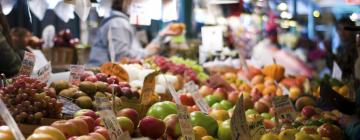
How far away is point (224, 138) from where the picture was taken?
3193 mm

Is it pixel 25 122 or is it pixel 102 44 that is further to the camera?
pixel 102 44

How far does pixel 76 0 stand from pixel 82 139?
5.50 ft

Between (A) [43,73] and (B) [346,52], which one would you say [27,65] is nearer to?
(A) [43,73]

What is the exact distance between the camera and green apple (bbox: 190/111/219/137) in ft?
10.6

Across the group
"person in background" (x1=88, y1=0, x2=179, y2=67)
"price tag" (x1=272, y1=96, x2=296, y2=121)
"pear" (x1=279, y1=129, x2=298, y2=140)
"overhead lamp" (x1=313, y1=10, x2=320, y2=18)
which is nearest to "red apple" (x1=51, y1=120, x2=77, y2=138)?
"pear" (x1=279, y1=129, x2=298, y2=140)

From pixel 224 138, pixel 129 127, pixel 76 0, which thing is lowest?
pixel 224 138

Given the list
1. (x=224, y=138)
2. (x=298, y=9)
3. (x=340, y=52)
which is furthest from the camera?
(x=298, y=9)

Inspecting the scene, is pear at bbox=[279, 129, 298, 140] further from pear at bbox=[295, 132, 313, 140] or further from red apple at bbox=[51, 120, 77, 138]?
red apple at bbox=[51, 120, 77, 138]

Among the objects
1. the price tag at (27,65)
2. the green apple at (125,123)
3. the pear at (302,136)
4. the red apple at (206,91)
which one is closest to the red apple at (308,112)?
the red apple at (206,91)

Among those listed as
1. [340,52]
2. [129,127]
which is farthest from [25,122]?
[340,52]

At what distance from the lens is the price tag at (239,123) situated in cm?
246

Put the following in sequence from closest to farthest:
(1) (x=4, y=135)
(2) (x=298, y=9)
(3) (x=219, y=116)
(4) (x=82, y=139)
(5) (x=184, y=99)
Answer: (1) (x=4, y=135)
(4) (x=82, y=139)
(3) (x=219, y=116)
(5) (x=184, y=99)
(2) (x=298, y=9)

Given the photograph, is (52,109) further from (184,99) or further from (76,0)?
(184,99)

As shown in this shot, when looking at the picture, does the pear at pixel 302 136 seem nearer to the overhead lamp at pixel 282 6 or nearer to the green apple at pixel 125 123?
the green apple at pixel 125 123
